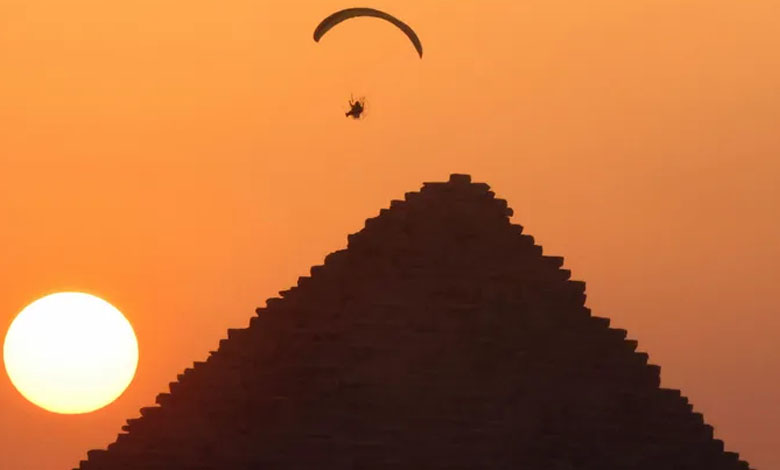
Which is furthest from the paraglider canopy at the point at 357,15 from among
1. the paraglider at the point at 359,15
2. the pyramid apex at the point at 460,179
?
the pyramid apex at the point at 460,179

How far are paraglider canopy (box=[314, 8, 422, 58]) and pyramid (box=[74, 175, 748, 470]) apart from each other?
52 centimetres

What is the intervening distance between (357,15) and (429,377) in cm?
127

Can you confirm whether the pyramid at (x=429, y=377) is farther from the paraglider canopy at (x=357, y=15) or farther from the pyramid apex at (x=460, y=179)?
the paraglider canopy at (x=357, y=15)

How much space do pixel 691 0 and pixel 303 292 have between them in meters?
1.75

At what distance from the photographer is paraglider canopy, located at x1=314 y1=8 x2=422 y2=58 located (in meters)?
4.87

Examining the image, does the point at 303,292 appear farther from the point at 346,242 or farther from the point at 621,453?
the point at 621,453

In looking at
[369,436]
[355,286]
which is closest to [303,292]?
[355,286]

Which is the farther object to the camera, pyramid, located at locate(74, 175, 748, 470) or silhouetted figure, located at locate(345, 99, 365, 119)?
silhouetted figure, located at locate(345, 99, 365, 119)

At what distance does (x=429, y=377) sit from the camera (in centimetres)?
475

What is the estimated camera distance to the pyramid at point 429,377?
15.4ft

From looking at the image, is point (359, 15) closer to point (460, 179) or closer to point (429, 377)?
point (460, 179)

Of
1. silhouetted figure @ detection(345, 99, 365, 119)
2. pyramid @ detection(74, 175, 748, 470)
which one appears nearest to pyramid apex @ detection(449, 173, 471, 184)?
pyramid @ detection(74, 175, 748, 470)

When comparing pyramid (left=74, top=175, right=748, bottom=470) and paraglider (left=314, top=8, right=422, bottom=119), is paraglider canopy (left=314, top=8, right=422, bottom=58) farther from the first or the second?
pyramid (left=74, top=175, right=748, bottom=470)

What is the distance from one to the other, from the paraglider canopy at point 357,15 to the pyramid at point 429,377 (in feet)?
1.70
